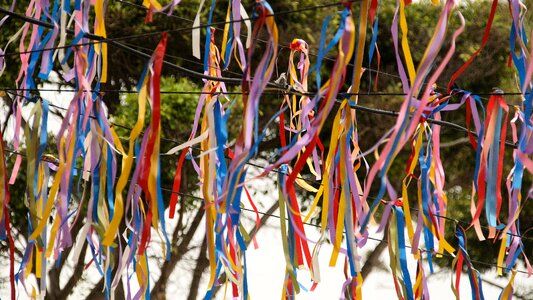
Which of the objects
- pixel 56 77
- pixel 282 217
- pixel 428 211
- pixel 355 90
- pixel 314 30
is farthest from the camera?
pixel 56 77

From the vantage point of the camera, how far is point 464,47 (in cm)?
721

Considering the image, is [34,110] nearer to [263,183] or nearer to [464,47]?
[464,47]

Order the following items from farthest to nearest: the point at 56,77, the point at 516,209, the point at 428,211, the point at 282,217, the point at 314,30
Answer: the point at 56,77, the point at 314,30, the point at 428,211, the point at 282,217, the point at 516,209

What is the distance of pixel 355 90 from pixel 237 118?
16.9ft

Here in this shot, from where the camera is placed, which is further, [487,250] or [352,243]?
[487,250]

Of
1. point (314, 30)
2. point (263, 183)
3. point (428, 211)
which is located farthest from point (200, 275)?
point (428, 211)

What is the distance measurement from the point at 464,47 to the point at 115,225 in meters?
5.64

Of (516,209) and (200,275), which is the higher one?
(516,209)

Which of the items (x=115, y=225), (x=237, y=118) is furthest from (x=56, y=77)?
(x=115, y=225)

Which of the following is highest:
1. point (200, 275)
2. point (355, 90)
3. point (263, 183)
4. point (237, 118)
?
point (355, 90)

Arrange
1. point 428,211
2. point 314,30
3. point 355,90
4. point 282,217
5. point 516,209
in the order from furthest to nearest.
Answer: point 314,30 → point 428,211 → point 282,217 → point 516,209 → point 355,90

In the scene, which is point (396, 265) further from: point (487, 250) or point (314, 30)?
point (487, 250)

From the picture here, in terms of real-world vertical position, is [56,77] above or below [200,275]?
above

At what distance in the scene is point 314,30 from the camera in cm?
696
